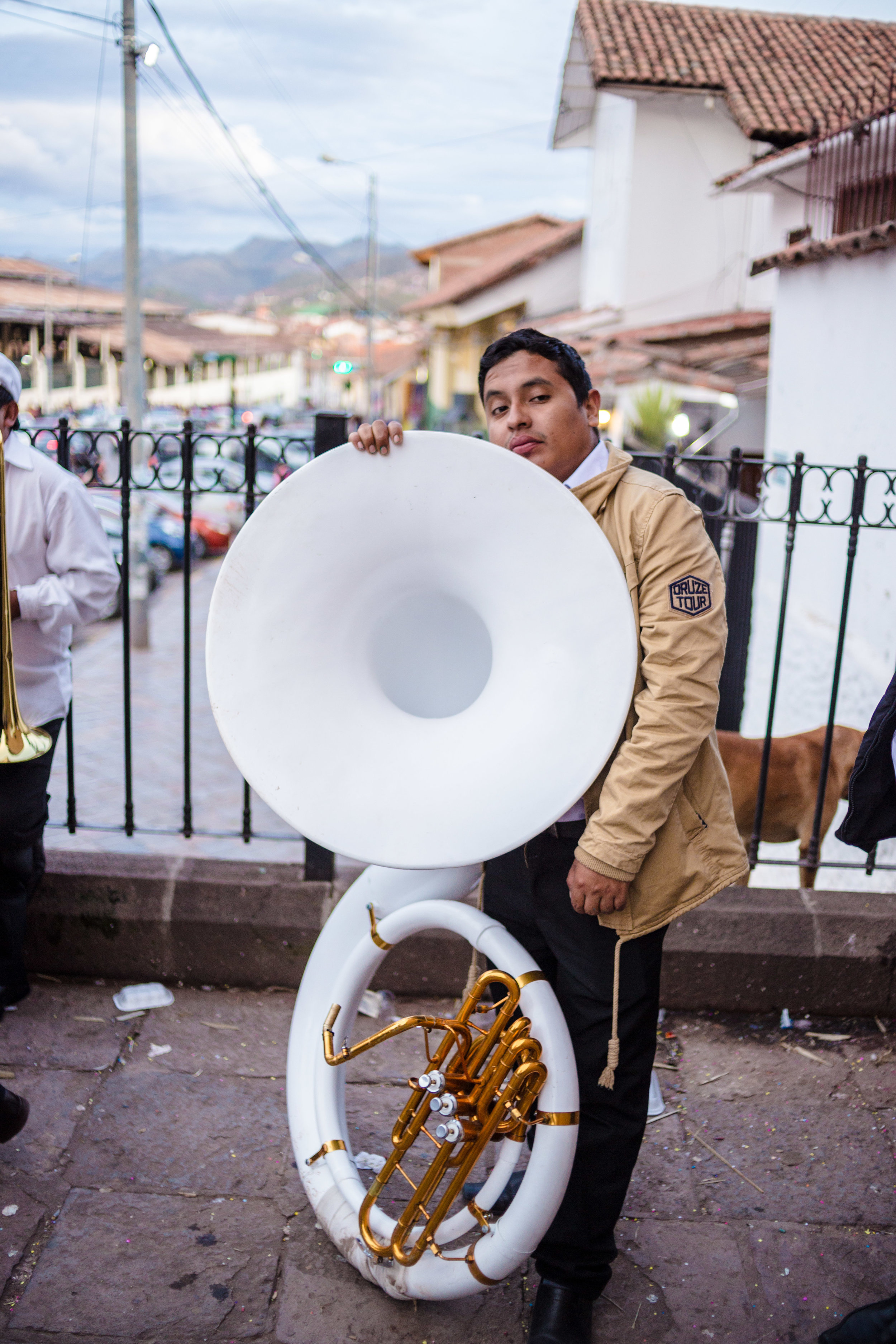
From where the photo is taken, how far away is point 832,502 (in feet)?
16.5

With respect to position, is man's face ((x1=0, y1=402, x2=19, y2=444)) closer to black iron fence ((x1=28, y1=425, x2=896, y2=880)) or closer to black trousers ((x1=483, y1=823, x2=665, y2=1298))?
black iron fence ((x1=28, y1=425, x2=896, y2=880))

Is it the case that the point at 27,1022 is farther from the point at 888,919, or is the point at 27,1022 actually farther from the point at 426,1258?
the point at 888,919

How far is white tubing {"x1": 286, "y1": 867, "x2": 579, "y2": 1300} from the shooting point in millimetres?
1786

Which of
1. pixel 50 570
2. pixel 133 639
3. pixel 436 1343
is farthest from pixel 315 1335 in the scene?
pixel 133 639

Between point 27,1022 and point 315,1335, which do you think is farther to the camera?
point 27,1022

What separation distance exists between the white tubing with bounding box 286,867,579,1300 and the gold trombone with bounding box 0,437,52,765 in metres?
0.82

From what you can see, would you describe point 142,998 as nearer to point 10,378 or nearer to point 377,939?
point 377,939

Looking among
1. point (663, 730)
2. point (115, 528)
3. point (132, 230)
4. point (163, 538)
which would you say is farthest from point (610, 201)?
point (663, 730)

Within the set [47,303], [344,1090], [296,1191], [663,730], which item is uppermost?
[47,303]

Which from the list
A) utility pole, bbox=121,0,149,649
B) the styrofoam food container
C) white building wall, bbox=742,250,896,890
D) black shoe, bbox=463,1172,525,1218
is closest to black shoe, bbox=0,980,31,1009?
the styrofoam food container

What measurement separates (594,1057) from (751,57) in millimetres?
17202

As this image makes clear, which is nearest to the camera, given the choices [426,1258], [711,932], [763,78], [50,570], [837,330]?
[426,1258]

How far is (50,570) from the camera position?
2680mm

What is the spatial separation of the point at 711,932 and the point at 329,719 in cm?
159
